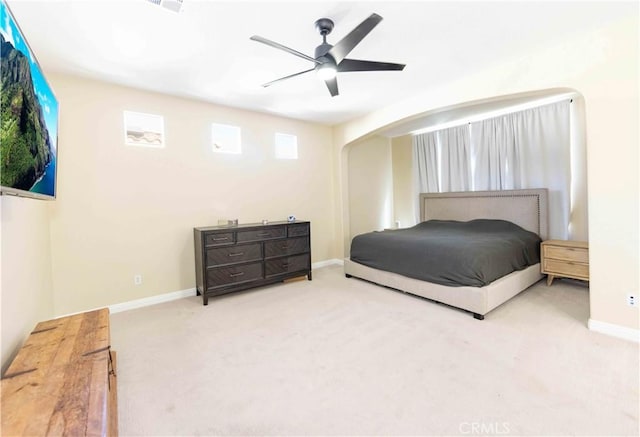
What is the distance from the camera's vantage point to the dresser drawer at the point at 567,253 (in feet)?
11.0

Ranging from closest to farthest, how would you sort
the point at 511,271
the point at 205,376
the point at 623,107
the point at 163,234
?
the point at 205,376, the point at 623,107, the point at 511,271, the point at 163,234

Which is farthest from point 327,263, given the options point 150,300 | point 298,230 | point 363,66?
point 363,66

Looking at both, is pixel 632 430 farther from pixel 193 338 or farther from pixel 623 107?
pixel 193 338

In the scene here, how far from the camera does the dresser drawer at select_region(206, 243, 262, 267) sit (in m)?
3.50

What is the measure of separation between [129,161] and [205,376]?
2.66 meters

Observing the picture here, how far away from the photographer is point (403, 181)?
6266 millimetres

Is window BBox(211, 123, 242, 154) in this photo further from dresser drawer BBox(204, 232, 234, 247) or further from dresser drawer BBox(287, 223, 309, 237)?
dresser drawer BBox(287, 223, 309, 237)

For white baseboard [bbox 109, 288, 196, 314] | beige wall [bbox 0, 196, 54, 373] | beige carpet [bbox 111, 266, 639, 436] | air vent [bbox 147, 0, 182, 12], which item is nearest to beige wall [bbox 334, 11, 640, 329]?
beige carpet [bbox 111, 266, 639, 436]

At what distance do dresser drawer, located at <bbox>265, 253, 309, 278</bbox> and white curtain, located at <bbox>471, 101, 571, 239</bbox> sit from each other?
10.8 feet

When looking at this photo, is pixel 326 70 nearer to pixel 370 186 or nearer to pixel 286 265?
pixel 286 265

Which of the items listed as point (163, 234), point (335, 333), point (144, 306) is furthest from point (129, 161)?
point (335, 333)

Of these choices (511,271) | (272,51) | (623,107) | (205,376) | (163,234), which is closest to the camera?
(205,376)

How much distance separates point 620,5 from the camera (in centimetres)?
212

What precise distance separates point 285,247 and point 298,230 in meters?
0.32
